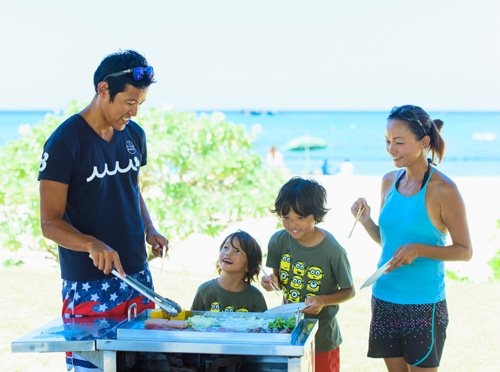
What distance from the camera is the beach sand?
6.21 m

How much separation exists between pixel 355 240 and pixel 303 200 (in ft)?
16.4

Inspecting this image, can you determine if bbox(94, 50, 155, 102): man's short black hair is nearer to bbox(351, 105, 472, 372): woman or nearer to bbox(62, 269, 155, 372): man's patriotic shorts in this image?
bbox(62, 269, 155, 372): man's patriotic shorts

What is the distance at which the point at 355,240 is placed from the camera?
24.4 feet

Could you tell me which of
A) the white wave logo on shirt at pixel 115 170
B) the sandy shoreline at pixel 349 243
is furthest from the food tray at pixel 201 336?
the sandy shoreline at pixel 349 243

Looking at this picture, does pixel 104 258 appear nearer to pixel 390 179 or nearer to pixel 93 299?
pixel 93 299

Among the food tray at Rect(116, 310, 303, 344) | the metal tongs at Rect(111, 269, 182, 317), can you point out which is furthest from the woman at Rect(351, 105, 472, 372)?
the metal tongs at Rect(111, 269, 182, 317)

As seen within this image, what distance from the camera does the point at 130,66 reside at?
2227 mm

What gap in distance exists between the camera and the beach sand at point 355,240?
621 centimetres

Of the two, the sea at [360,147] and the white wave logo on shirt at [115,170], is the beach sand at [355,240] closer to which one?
the white wave logo on shirt at [115,170]

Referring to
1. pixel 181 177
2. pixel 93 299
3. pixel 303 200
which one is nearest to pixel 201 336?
pixel 93 299

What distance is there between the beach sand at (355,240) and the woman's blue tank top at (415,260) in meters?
2.59

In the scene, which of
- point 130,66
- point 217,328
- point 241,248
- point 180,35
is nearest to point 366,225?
point 241,248

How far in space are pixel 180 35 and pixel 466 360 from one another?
4788 centimetres

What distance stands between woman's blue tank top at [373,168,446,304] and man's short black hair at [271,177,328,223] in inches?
12.3
